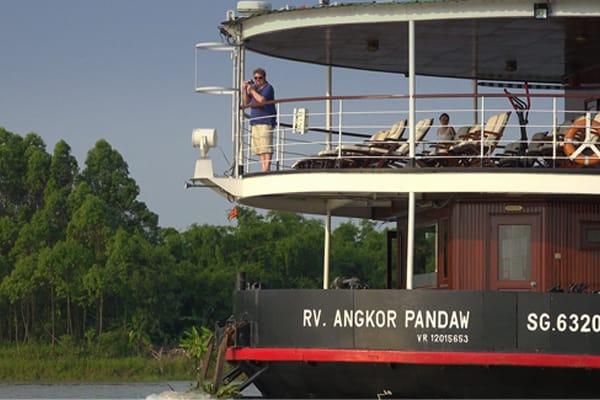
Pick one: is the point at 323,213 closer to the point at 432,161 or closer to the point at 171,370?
the point at 432,161

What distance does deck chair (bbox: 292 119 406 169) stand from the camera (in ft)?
73.5

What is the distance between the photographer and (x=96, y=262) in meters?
59.1

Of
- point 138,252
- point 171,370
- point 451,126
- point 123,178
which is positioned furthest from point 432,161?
point 123,178

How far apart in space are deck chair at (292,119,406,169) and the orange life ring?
2197mm

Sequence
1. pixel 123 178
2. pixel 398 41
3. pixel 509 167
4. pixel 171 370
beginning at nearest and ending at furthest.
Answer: pixel 509 167 → pixel 398 41 → pixel 171 370 → pixel 123 178

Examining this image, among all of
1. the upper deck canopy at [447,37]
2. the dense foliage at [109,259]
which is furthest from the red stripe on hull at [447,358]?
the dense foliage at [109,259]

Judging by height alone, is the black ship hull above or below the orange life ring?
below

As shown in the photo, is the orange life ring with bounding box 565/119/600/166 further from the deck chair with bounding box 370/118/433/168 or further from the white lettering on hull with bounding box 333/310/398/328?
the white lettering on hull with bounding box 333/310/398/328

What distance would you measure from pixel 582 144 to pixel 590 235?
129cm

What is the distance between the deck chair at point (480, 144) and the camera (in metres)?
22.4

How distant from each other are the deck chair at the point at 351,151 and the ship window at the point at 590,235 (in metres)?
2.72

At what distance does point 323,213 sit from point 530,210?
3.81 m

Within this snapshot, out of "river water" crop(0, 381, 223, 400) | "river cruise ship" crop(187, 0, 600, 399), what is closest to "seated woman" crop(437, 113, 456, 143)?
"river cruise ship" crop(187, 0, 600, 399)

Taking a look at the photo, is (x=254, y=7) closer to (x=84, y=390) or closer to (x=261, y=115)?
(x=261, y=115)
